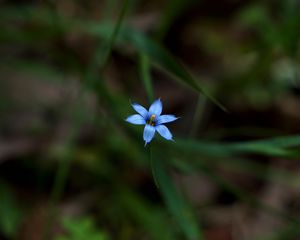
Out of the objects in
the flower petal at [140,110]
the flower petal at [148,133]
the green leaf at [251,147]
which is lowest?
the flower petal at [148,133]

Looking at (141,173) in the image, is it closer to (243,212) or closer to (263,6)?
(243,212)

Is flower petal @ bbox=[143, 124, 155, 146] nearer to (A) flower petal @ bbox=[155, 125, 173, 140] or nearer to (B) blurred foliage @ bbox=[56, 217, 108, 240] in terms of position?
(A) flower petal @ bbox=[155, 125, 173, 140]

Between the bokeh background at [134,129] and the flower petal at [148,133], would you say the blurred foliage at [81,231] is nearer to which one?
the bokeh background at [134,129]

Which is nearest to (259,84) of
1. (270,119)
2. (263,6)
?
(270,119)

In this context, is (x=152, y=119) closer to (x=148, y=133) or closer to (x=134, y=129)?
(x=148, y=133)

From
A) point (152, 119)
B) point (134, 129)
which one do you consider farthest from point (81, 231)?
point (152, 119)

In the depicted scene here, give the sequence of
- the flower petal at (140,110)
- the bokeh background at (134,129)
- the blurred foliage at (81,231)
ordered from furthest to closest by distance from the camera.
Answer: the bokeh background at (134,129) → the blurred foliage at (81,231) → the flower petal at (140,110)

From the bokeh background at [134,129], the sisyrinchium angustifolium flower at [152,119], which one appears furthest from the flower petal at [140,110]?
the bokeh background at [134,129]
